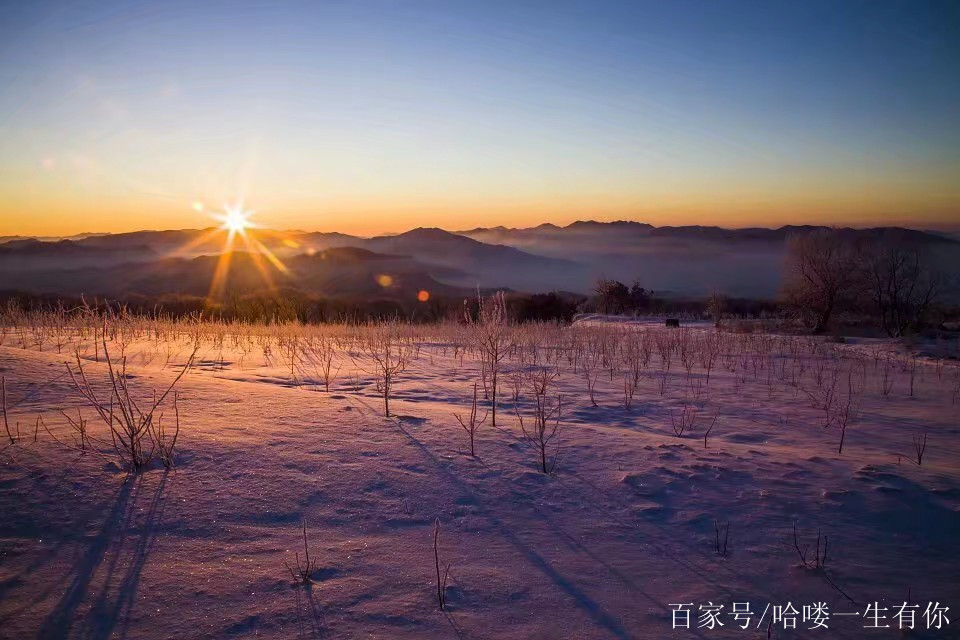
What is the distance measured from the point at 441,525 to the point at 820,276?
77.2 ft

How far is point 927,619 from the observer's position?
220cm

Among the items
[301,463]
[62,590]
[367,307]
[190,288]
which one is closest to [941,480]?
[301,463]

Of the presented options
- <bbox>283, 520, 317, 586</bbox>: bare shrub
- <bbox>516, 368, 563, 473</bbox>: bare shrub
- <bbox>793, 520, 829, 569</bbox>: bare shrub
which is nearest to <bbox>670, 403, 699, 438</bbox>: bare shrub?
<bbox>516, 368, 563, 473</bbox>: bare shrub

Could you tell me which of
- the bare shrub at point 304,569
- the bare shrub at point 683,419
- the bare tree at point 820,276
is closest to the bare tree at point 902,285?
the bare tree at point 820,276

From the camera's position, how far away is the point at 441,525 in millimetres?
2836

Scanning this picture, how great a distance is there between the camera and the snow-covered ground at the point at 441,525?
2102 millimetres

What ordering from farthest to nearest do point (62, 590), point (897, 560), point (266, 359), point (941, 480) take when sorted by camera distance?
point (266, 359) → point (941, 480) → point (897, 560) → point (62, 590)

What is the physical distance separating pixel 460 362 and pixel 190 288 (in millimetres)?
69813

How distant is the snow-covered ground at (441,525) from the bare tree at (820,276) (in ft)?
62.9

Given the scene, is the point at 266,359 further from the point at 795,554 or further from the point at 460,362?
the point at 795,554

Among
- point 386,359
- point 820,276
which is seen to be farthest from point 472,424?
point 820,276

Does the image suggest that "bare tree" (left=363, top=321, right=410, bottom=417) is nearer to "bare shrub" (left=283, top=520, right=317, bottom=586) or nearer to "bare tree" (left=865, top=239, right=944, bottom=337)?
"bare shrub" (left=283, top=520, right=317, bottom=586)

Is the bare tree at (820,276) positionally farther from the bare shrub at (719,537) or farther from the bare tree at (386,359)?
the bare shrub at (719,537)

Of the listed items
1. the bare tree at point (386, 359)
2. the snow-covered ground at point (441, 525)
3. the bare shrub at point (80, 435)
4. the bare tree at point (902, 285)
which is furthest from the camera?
the bare tree at point (902, 285)
